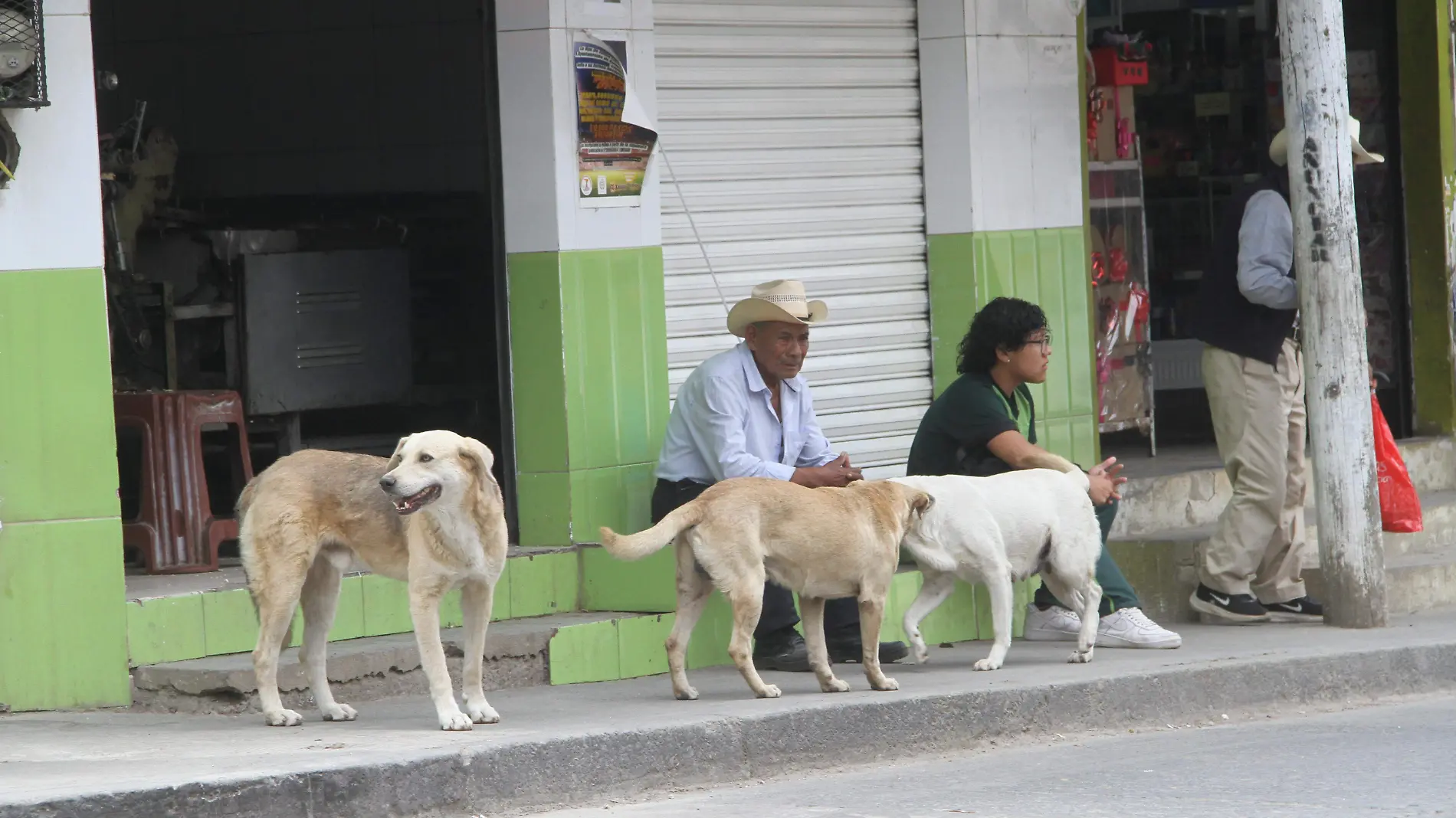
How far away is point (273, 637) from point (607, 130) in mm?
2789

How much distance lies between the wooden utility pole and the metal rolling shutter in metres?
1.92

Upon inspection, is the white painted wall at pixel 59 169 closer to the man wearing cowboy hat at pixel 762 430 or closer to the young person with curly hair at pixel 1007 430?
the man wearing cowboy hat at pixel 762 430

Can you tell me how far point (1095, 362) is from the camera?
10.2 metres

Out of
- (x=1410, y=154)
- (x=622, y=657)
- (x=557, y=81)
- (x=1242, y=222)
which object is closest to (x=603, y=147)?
(x=557, y=81)

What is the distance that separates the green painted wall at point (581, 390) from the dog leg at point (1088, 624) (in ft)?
6.00

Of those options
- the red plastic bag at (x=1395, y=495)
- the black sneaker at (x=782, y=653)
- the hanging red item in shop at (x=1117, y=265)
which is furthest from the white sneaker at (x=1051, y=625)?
the hanging red item in shop at (x=1117, y=265)

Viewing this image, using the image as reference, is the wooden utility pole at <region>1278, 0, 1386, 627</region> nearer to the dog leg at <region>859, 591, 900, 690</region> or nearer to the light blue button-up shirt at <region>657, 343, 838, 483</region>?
the light blue button-up shirt at <region>657, 343, 838, 483</region>

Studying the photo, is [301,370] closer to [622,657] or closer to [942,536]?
[622,657]

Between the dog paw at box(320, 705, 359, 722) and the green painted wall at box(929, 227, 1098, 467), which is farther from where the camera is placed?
the green painted wall at box(929, 227, 1098, 467)

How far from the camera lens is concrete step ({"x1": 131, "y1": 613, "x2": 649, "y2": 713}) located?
22.3 ft

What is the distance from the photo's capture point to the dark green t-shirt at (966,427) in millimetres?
7945

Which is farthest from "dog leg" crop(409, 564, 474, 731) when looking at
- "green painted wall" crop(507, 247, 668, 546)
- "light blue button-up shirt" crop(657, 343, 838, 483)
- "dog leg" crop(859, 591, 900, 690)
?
"green painted wall" crop(507, 247, 668, 546)

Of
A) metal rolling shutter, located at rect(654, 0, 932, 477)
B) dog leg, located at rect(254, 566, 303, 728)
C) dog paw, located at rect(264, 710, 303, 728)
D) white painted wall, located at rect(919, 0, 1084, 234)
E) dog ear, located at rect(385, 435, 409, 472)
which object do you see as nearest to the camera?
dog ear, located at rect(385, 435, 409, 472)

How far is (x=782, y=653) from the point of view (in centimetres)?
770
